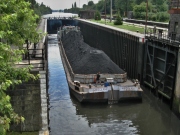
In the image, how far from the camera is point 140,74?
2755cm

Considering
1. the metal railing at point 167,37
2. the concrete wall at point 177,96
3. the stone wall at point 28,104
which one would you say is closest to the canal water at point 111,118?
the concrete wall at point 177,96

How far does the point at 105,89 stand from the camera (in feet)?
69.9

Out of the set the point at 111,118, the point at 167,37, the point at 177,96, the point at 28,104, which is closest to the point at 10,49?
the point at 28,104

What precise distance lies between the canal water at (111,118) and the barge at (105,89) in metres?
0.75

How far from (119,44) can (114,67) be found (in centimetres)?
1211

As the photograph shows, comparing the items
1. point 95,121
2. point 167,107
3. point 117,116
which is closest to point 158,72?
point 167,107

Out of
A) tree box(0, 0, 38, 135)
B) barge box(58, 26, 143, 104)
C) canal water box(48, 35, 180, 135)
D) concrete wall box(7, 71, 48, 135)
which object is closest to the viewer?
tree box(0, 0, 38, 135)

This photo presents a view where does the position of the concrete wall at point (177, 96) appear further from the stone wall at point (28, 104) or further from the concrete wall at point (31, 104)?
the stone wall at point (28, 104)

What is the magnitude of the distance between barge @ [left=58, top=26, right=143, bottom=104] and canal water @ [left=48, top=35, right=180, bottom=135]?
2.45 feet

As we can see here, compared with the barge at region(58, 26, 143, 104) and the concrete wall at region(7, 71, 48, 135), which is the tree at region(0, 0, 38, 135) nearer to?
the concrete wall at region(7, 71, 48, 135)

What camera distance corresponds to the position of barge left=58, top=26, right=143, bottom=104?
21.2m

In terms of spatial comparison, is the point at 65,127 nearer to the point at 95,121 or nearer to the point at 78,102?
the point at 95,121

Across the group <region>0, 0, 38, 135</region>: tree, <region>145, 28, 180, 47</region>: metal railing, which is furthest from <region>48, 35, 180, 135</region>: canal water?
<region>0, 0, 38, 135</region>: tree

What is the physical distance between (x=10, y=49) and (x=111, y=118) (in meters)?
14.2
